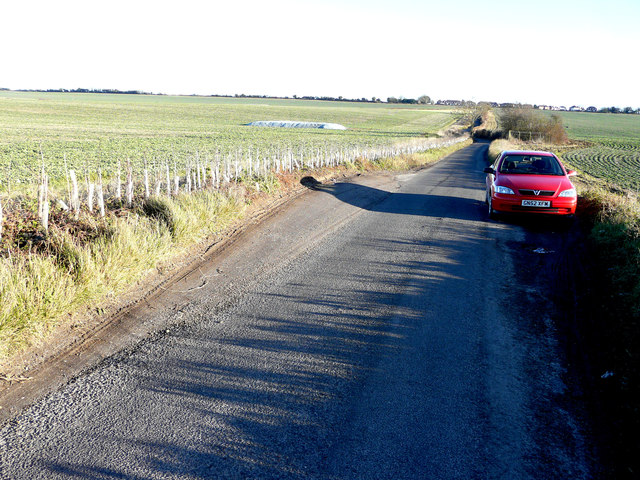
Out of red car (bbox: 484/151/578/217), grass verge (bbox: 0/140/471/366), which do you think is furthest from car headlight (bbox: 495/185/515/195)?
grass verge (bbox: 0/140/471/366)

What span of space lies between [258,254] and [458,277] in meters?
3.14

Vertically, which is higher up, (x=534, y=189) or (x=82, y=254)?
(x=534, y=189)

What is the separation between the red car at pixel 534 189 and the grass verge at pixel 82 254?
5925 millimetres

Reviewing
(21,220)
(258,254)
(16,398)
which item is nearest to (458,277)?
(258,254)

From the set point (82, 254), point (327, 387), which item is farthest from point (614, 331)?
point (82, 254)

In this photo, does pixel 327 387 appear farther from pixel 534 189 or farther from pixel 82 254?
pixel 534 189

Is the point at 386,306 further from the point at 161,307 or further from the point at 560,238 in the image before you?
the point at 560,238

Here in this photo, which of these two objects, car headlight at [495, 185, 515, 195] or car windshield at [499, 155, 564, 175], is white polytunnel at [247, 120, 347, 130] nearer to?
car windshield at [499, 155, 564, 175]

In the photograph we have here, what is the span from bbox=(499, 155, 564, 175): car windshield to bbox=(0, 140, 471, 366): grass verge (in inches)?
270

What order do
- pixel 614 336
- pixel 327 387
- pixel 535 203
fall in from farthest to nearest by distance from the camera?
pixel 535 203 < pixel 614 336 < pixel 327 387

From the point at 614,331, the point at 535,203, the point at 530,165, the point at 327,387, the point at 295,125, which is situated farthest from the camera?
the point at 295,125

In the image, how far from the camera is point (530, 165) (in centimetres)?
1180

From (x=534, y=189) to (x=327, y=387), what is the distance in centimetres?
834

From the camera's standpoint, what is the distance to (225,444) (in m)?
3.25
